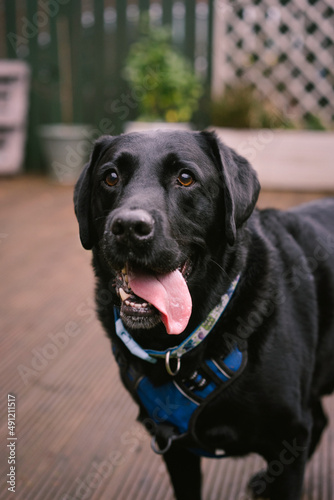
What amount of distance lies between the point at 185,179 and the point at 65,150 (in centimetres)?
504

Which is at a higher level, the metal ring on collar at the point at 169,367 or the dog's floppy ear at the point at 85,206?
the dog's floppy ear at the point at 85,206

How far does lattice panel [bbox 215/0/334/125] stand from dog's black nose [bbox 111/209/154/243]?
543 centimetres

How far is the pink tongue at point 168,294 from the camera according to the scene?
1.29m

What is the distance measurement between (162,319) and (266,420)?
40 cm

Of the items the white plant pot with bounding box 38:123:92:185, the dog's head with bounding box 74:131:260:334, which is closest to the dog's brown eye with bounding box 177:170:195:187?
the dog's head with bounding box 74:131:260:334

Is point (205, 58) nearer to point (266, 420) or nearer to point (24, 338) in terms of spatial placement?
point (24, 338)

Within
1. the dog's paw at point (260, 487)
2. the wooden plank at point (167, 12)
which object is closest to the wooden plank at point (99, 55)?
the wooden plank at point (167, 12)

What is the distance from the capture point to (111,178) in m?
1.52

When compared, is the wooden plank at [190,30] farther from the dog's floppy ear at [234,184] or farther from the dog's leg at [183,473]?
the dog's leg at [183,473]

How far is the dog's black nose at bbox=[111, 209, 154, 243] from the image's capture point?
123 centimetres

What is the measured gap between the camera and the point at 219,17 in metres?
6.32

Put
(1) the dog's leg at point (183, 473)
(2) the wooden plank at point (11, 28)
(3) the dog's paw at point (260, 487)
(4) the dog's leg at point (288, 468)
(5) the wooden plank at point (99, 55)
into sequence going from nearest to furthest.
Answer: (4) the dog's leg at point (288, 468)
(1) the dog's leg at point (183, 473)
(3) the dog's paw at point (260, 487)
(5) the wooden plank at point (99, 55)
(2) the wooden plank at point (11, 28)

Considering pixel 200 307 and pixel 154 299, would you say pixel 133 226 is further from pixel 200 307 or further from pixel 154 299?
pixel 200 307

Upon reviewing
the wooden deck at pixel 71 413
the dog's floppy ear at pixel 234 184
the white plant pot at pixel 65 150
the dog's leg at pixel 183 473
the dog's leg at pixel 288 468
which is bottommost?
the white plant pot at pixel 65 150
